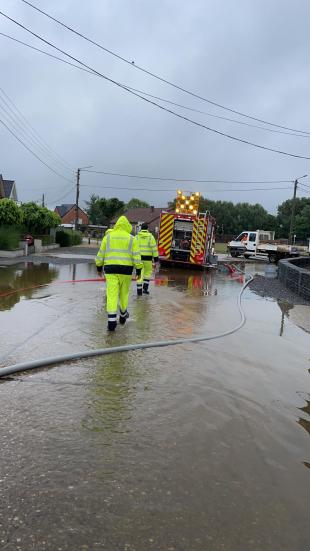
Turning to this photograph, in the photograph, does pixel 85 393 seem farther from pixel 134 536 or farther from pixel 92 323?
pixel 92 323

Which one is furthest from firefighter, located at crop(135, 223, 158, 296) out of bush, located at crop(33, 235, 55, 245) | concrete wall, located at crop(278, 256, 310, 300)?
bush, located at crop(33, 235, 55, 245)

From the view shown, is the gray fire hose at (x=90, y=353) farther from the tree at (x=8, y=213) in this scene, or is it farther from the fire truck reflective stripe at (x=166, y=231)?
the tree at (x=8, y=213)

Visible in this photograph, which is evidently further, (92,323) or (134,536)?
(92,323)

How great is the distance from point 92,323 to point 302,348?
302 centimetres

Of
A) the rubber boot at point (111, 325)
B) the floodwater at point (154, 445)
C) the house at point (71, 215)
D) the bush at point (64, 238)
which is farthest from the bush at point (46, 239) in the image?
the house at point (71, 215)

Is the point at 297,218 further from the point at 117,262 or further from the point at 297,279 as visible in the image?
the point at 117,262

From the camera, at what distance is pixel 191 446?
3424 millimetres

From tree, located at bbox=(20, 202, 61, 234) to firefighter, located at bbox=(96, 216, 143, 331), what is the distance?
2182 centimetres

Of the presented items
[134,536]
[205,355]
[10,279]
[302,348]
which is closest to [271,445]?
[134,536]

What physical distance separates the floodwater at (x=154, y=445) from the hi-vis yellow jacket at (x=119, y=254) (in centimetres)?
89

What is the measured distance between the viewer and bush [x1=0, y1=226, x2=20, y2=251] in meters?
20.7

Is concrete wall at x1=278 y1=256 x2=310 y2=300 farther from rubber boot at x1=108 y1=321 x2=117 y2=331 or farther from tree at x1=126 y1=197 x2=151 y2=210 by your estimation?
tree at x1=126 y1=197 x2=151 y2=210

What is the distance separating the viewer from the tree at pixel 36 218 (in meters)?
28.4

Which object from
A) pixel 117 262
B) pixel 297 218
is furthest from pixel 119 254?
pixel 297 218
